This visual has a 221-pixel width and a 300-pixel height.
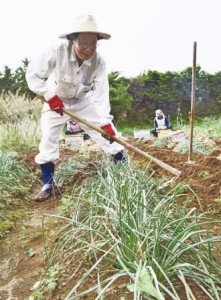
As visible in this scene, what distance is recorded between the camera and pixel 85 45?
4418 mm

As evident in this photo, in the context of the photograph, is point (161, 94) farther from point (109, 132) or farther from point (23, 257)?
point (23, 257)

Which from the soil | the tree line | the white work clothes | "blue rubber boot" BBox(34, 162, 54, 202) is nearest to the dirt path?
the soil

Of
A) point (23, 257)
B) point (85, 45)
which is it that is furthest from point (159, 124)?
point (23, 257)

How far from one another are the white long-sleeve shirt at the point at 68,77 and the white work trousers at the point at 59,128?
105 millimetres

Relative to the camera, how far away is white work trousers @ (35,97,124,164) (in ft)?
16.7

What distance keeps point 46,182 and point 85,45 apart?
161 centimetres

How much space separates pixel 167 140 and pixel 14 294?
6.28 meters

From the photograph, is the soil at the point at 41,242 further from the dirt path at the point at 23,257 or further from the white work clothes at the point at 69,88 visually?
the white work clothes at the point at 69,88

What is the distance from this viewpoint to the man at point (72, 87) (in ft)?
14.8

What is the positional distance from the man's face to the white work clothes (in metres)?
0.20

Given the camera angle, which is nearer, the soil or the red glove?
the soil

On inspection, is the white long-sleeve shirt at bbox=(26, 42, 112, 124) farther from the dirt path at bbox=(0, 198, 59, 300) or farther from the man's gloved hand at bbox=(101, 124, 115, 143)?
the dirt path at bbox=(0, 198, 59, 300)

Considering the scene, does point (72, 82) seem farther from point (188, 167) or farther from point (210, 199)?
point (210, 199)

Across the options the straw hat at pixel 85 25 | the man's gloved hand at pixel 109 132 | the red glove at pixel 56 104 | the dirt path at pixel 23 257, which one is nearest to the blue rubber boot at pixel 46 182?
the dirt path at pixel 23 257
